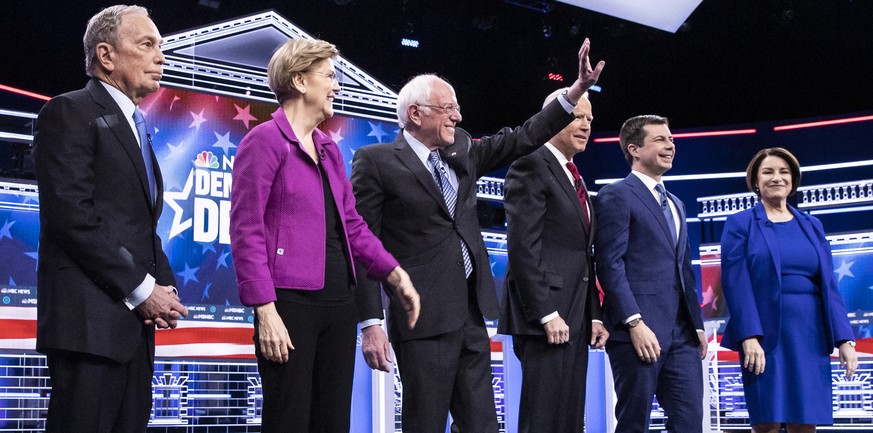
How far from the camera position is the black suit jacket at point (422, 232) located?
2.74 m

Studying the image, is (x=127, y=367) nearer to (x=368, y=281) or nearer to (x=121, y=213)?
(x=121, y=213)

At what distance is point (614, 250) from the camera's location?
338 cm

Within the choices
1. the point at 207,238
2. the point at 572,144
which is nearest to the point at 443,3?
the point at 207,238

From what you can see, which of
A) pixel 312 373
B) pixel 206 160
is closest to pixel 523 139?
pixel 312 373

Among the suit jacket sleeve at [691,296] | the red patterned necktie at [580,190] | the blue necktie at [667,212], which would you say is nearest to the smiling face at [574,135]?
the red patterned necktie at [580,190]

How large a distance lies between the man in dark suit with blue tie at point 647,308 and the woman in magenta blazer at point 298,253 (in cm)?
114

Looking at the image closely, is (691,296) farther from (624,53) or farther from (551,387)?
(624,53)

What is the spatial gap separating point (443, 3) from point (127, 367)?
8.59 m

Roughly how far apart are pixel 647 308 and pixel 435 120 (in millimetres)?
1118

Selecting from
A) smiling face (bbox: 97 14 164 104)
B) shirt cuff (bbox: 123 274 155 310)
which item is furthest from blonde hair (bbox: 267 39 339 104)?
shirt cuff (bbox: 123 274 155 310)

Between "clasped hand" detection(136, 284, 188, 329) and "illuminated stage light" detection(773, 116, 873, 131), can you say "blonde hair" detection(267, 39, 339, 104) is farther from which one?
"illuminated stage light" detection(773, 116, 873, 131)

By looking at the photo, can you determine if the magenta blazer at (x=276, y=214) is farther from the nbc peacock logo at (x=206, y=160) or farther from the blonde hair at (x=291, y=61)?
the nbc peacock logo at (x=206, y=160)

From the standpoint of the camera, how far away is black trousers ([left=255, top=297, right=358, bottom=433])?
219cm

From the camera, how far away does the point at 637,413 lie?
3283mm
